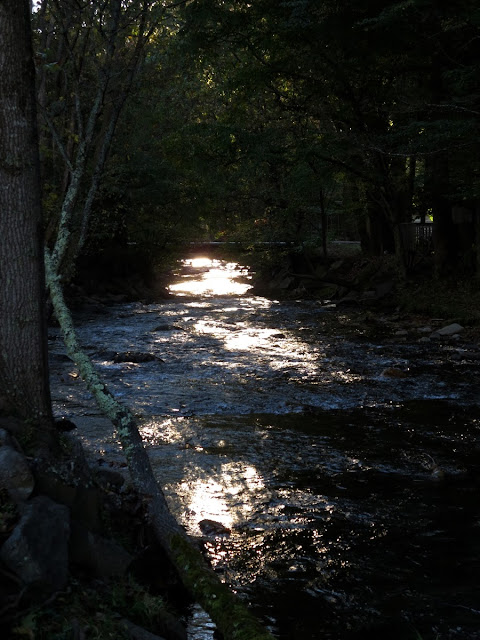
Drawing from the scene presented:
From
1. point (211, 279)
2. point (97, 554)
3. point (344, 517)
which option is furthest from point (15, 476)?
point (211, 279)

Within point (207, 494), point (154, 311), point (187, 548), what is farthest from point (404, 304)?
point (187, 548)

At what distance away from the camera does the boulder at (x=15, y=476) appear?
4555 mm

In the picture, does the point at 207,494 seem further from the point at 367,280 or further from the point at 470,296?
the point at 367,280

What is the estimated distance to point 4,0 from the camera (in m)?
5.10

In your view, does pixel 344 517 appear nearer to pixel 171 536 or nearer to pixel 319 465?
pixel 319 465

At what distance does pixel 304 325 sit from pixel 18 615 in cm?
1766

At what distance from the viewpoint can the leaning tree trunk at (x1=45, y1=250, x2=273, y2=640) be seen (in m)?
4.68

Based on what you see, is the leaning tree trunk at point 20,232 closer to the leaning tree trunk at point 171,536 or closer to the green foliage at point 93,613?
the leaning tree trunk at point 171,536

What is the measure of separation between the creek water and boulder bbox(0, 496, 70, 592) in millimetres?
1284

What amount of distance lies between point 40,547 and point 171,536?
1521 mm

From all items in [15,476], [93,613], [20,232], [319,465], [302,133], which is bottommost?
[319,465]

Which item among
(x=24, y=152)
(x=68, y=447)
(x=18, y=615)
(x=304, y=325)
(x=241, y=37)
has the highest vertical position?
(x=241, y=37)

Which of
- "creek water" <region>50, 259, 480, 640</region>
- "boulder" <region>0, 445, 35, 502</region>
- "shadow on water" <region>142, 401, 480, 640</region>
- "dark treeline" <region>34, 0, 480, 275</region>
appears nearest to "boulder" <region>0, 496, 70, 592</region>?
"boulder" <region>0, 445, 35, 502</region>

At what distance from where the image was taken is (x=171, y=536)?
5531 mm
